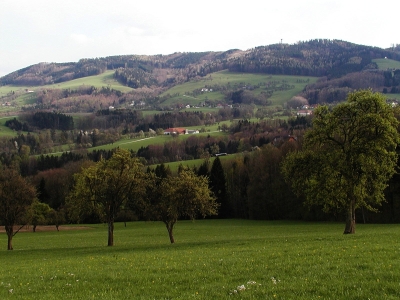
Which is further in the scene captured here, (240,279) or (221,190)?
(221,190)

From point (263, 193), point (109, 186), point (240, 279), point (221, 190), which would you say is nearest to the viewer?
point (240, 279)

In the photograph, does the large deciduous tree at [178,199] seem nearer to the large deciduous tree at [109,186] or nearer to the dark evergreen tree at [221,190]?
the large deciduous tree at [109,186]

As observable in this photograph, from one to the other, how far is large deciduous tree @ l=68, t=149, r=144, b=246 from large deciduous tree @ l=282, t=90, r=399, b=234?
1598 centimetres

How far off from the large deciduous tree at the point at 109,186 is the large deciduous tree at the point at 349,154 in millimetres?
15983

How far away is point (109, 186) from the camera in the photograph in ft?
134

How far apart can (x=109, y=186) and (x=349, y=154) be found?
2398cm

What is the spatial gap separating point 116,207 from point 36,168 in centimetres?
13166

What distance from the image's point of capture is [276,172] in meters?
91.8

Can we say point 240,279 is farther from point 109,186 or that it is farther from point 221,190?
point 221,190

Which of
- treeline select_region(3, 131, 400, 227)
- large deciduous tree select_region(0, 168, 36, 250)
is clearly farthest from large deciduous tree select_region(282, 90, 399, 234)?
treeline select_region(3, 131, 400, 227)

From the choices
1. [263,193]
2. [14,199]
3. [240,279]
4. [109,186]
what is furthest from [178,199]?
[263,193]

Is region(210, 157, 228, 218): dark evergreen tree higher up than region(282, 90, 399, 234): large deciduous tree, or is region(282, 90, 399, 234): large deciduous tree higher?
region(282, 90, 399, 234): large deciduous tree

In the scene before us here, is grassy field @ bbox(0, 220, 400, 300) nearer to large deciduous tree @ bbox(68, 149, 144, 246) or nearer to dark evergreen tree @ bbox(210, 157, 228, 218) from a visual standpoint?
large deciduous tree @ bbox(68, 149, 144, 246)

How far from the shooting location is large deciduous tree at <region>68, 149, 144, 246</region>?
133ft
